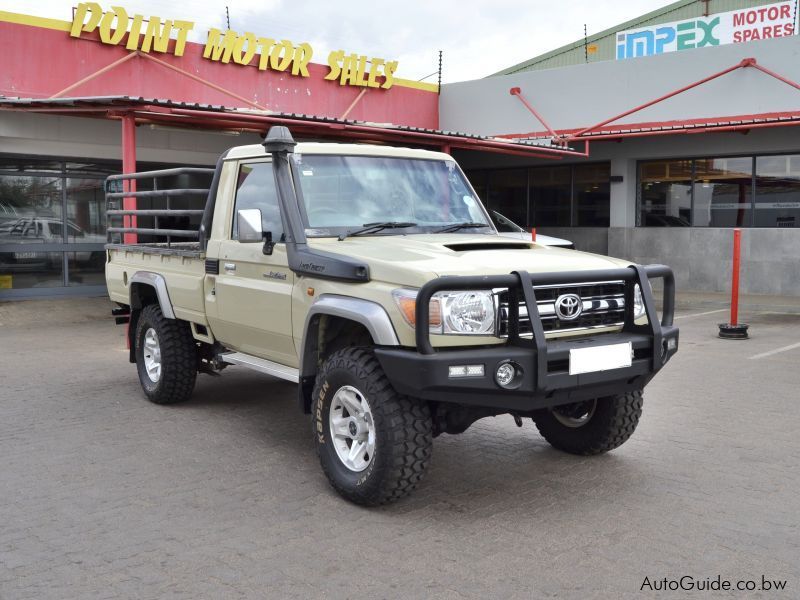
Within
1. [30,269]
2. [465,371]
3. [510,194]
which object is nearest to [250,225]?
[465,371]

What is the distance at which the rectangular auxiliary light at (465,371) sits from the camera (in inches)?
161

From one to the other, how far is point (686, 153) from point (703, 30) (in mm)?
8182

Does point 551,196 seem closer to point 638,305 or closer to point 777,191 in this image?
point 777,191

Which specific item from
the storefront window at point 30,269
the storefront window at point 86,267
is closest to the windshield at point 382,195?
the storefront window at point 86,267

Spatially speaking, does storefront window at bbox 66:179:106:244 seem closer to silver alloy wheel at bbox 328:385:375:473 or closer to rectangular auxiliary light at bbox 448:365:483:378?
silver alloy wheel at bbox 328:385:375:473

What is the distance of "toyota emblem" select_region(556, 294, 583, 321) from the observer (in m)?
4.48

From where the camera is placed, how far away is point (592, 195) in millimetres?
19750

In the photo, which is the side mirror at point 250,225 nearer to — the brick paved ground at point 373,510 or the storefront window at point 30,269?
the brick paved ground at point 373,510

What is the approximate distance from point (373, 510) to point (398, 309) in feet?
3.79

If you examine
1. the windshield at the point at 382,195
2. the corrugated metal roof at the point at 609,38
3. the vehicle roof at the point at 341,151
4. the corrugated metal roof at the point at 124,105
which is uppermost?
the corrugated metal roof at the point at 609,38

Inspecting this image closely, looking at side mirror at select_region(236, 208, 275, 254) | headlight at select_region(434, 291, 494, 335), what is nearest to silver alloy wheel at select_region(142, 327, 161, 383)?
side mirror at select_region(236, 208, 275, 254)

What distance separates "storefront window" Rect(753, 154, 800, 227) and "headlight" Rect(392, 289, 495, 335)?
46.6ft

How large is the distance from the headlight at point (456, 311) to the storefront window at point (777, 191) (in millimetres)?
14203

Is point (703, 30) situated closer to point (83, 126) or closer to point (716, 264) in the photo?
point (716, 264)
